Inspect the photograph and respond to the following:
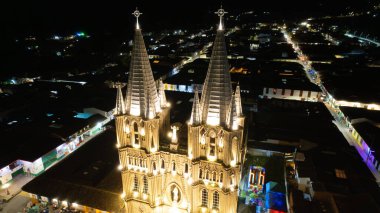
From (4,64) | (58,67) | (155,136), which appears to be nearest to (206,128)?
(155,136)

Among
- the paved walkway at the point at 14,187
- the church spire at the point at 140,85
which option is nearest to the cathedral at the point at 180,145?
the church spire at the point at 140,85

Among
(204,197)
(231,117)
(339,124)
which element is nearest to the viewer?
(231,117)

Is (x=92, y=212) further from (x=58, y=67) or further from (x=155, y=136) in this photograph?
(x=58, y=67)

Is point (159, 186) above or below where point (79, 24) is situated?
below

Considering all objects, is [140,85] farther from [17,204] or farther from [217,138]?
[17,204]

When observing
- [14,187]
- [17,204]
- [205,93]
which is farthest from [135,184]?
[14,187]

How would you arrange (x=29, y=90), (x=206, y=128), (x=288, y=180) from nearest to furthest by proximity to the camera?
(x=206, y=128) → (x=288, y=180) → (x=29, y=90)

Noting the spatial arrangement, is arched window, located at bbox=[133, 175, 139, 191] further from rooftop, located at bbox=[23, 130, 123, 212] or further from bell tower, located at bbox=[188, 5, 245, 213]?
bell tower, located at bbox=[188, 5, 245, 213]

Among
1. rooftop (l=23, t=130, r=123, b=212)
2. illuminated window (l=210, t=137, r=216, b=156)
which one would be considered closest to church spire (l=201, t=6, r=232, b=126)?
illuminated window (l=210, t=137, r=216, b=156)
